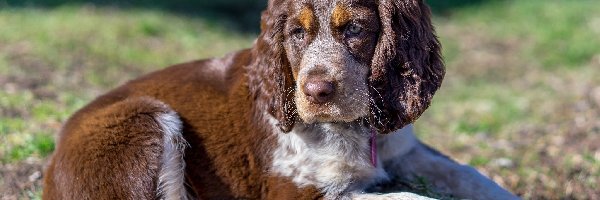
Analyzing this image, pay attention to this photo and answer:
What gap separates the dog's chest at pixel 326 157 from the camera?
178 inches

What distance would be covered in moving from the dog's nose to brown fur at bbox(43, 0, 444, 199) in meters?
0.29

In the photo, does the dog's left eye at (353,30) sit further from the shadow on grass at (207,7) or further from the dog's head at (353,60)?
the shadow on grass at (207,7)

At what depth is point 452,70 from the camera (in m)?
11.5

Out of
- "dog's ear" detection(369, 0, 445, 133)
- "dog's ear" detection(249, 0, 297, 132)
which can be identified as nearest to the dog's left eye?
"dog's ear" detection(369, 0, 445, 133)

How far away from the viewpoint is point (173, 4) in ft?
45.1

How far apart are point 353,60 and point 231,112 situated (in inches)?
35.4

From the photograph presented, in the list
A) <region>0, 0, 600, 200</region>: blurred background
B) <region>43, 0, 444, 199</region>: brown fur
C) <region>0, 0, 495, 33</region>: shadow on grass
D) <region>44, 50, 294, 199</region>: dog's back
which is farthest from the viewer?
<region>0, 0, 495, 33</region>: shadow on grass

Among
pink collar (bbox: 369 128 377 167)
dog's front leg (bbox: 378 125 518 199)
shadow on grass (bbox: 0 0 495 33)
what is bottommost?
shadow on grass (bbox: 0 0 495 33)

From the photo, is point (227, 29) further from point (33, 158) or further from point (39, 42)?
point (33, 158)

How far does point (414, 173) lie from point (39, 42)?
20.4 ft

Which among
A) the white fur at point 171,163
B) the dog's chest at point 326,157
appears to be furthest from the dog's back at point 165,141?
the dog's chest at point 326,157

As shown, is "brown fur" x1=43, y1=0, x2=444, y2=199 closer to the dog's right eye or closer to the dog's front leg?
the dog's right eye

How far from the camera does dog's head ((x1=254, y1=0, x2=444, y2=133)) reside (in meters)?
4.14

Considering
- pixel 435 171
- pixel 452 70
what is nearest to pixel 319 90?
pixel 435 171
